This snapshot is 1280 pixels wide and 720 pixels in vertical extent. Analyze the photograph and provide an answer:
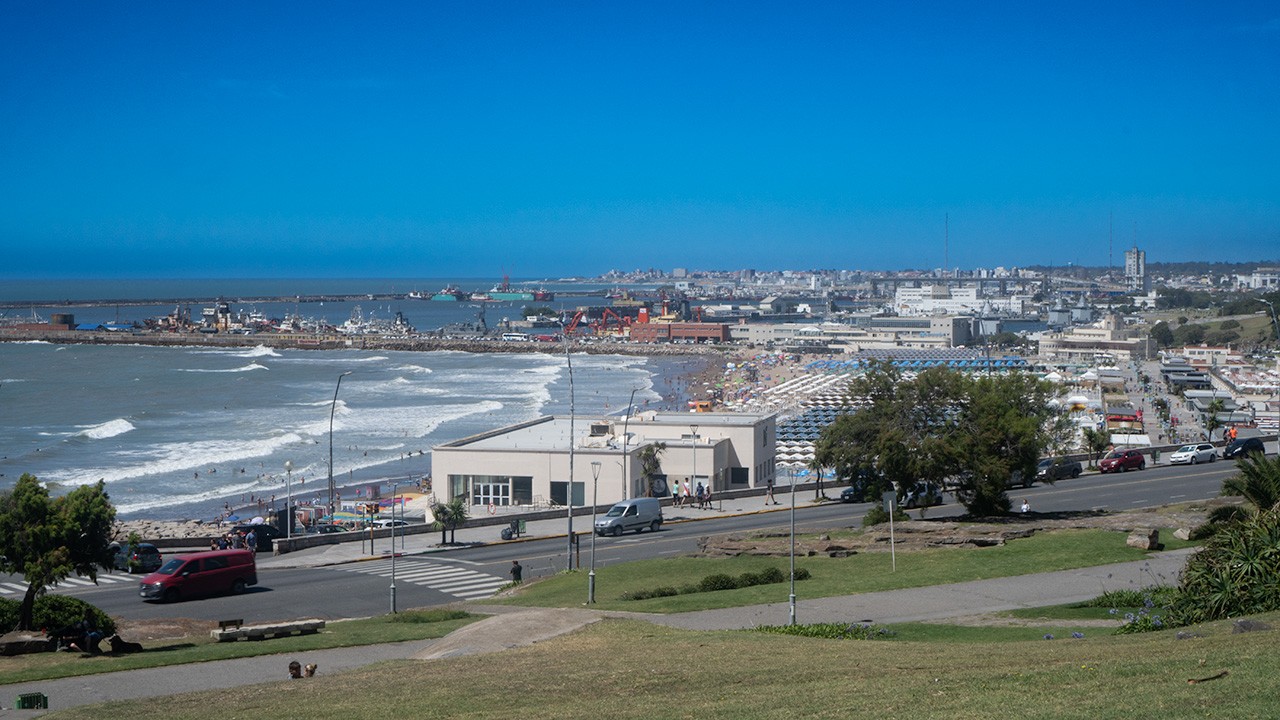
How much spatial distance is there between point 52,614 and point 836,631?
32.8ft

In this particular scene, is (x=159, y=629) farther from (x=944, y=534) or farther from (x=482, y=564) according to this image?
(x=944, y=534)

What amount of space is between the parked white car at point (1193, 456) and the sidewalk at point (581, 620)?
19434 mm

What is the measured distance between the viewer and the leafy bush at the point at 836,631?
1384cm

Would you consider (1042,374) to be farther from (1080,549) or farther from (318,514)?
(1080,549)

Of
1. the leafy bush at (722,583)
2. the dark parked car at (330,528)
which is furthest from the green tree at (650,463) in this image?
the leafy bush at (722,583)

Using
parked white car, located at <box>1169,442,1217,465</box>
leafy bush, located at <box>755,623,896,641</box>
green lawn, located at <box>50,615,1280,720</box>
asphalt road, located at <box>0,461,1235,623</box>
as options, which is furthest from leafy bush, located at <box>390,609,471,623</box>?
parked white car, located at <box>1169,442,1217,465</box>

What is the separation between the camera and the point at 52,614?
15180 millimetres

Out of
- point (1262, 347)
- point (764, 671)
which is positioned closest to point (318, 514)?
point (764, 671)

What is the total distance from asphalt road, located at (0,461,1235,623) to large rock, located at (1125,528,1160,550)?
753 centimetres

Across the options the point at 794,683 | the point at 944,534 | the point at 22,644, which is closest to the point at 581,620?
the point at 794,683

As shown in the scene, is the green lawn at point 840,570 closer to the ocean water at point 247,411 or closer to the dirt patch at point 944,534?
the dirt patch at point 944,534

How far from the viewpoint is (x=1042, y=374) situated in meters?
85.5

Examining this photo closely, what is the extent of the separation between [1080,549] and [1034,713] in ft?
43.4

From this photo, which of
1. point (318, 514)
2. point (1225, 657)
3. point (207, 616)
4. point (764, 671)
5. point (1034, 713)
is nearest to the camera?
point (1034, 713)
